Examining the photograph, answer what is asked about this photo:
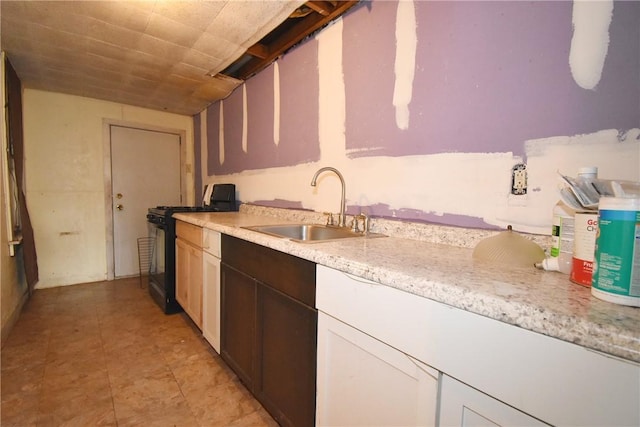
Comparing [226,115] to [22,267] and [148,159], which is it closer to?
[148,159]

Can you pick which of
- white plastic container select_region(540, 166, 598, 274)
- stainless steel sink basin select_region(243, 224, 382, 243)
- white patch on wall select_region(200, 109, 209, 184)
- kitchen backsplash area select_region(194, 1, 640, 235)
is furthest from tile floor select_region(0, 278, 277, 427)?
white patch on wall select_region(200, 109, 209, 184)

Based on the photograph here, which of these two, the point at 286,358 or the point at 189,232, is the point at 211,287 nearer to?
the point at 189,232

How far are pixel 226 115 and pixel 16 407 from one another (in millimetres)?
2688

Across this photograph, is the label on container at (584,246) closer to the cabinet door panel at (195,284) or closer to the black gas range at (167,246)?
the cabinet door panel at (195,284)

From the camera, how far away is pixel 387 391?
774 millimetres

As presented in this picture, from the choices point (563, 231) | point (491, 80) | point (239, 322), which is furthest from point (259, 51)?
point (563, 231)

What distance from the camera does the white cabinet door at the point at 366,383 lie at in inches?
27.2

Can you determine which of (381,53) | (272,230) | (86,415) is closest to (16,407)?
(86,415)

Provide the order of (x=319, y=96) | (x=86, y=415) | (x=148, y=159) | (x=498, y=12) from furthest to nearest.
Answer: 1. (x=148, y=159)
2. (x=319, y=96)
3. (x=86, y=415)
4. (x=498, y=12)

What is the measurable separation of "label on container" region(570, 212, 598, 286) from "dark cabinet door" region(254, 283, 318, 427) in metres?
0.75

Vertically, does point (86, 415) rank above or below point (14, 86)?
below

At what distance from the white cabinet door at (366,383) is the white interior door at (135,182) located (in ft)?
11.5

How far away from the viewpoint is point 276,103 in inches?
89.1

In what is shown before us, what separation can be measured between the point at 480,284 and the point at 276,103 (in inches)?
81.1
